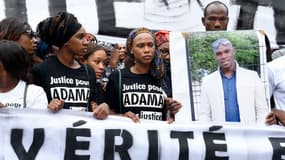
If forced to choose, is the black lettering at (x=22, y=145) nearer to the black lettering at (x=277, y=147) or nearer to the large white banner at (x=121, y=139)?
the large white banner at (x=121, y=139)

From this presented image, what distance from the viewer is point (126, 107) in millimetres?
3379

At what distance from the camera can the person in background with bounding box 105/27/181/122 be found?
3371 mm

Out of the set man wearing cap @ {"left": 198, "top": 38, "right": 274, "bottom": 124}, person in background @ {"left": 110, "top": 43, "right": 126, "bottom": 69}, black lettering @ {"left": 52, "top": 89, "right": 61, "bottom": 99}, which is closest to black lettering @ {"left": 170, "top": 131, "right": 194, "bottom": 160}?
man wearing cap @ {"left": 198, "top": 38, "right": 274, "bottom": 124}

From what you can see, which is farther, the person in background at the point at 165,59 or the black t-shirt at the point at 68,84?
the person in background at the point at 165,59

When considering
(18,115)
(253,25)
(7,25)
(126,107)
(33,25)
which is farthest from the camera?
(253,25)

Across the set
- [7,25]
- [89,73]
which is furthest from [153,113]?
[7,25]

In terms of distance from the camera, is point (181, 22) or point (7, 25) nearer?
point (7, 25)

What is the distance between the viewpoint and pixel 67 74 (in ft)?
11.0

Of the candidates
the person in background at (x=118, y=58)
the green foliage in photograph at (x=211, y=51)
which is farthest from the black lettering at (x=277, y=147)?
the person in background at (x=118, y=58)

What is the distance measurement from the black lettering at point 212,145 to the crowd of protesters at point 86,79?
0.09 m

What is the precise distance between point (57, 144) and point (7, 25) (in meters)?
0.78

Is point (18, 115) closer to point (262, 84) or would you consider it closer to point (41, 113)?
point (41, 113)

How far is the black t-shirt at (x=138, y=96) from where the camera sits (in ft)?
11.1

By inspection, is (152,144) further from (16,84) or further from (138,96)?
(16,84)
